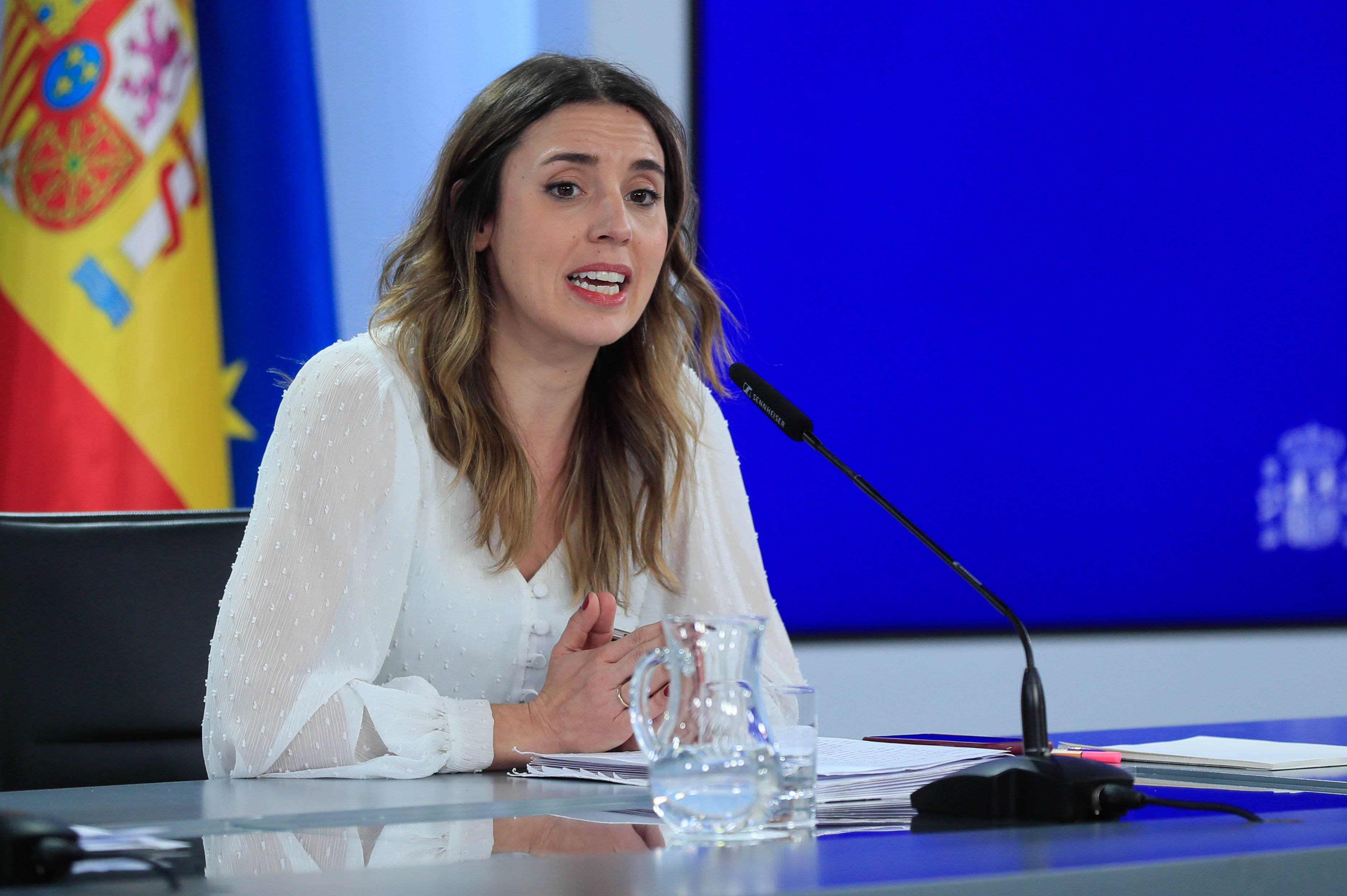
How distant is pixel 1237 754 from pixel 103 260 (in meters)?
1.90

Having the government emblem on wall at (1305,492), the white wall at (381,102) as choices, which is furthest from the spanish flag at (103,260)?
the government emblem on wall at (1305,492)

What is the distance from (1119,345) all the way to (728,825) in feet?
8.28

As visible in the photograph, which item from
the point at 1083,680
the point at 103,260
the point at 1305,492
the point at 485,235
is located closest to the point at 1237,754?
the point at 485,235

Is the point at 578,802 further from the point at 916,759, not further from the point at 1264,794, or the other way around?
the point at 1264,794

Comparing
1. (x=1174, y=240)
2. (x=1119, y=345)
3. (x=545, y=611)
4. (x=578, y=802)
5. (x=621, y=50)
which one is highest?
(x=621, y=50)

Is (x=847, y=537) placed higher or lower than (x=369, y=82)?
lower

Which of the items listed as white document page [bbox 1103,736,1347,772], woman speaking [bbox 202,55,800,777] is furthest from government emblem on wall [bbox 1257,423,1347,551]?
white document page [bbox 1103,736,1347,772]

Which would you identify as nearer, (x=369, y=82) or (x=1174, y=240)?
(x=369, y=82)

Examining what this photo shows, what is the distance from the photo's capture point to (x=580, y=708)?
141cm

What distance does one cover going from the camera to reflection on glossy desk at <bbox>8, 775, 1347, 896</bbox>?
0.61 m

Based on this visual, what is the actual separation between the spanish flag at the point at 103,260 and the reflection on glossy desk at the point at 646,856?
57.7 inches

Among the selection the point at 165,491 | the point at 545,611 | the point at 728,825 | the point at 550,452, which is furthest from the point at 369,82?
the point at 728,825

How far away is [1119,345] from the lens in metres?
Result: 3.08

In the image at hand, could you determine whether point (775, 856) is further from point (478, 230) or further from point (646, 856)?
point (478, 230)
